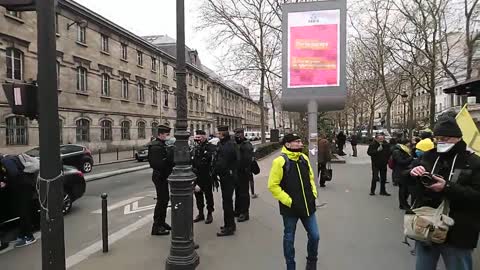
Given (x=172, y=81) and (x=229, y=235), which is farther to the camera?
(x=172, y=81)

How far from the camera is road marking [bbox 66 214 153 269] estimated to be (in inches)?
214

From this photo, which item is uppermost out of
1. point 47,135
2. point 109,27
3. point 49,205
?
point 109,27

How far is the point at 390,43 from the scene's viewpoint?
95.6 feet

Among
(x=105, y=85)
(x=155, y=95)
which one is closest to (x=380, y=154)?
(x=105, y=85)

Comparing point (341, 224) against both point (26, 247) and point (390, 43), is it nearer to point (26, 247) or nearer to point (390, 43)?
point (26, 247)

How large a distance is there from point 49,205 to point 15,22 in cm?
2393

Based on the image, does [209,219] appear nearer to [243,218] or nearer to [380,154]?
[243,218]

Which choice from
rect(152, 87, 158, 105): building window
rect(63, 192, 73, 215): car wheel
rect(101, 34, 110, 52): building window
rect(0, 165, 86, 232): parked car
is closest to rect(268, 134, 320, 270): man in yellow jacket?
rect(0, 165, 86, 232): parked car

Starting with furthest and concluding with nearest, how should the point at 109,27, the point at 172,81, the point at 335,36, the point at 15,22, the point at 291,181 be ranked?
the point at 172,81, the point at 109,27, the point at 15,22, the point at 335,36, the point at 291,181

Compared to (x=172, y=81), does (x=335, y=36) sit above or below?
below

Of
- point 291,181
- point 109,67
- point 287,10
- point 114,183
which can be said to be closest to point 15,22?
point 109,67

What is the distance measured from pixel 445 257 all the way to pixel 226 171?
13.0 feet

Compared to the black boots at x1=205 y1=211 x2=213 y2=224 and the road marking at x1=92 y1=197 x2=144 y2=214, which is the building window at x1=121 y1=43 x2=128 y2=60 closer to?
the road marking at x1=92 y1=197 x2=144 y2=214

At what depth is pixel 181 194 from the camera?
15.8ft
